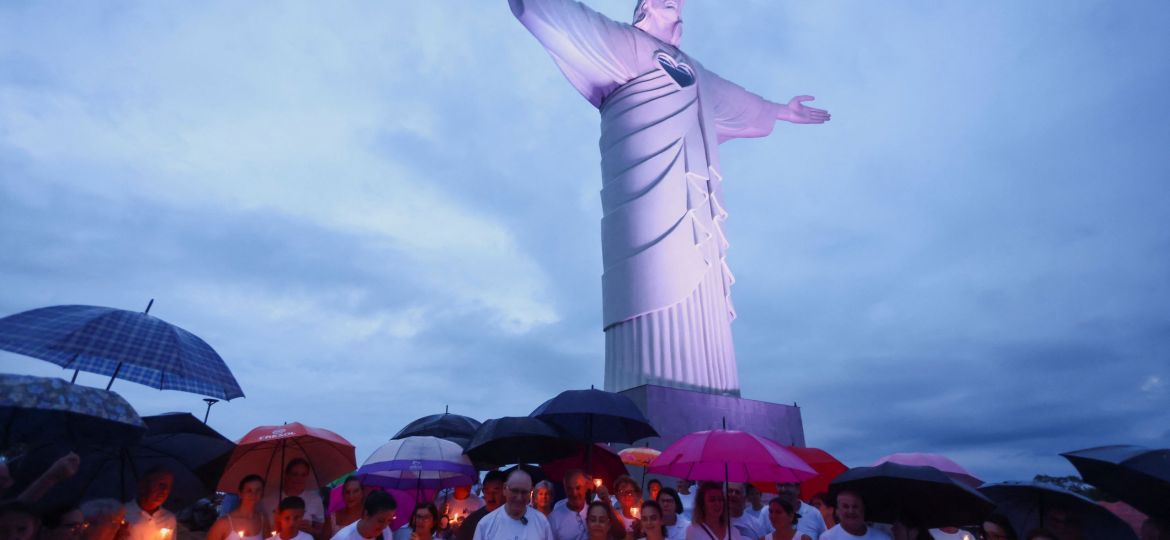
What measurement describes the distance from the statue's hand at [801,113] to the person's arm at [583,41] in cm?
512

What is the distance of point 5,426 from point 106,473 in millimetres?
1063

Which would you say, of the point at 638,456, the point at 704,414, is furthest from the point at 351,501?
the point at 704,414

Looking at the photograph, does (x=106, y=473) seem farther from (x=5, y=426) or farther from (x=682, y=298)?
(x=682, y=298)

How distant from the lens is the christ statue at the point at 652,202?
13227mm

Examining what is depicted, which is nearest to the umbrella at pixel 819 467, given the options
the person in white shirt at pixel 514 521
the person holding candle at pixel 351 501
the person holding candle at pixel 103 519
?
the person in white shirt at pixel 514 521

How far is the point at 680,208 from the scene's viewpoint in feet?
46.4

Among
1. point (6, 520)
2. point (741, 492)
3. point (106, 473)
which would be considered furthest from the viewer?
point (741, 492)

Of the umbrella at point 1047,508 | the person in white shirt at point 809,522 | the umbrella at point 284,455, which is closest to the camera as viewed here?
the umbrella at point 1047,508

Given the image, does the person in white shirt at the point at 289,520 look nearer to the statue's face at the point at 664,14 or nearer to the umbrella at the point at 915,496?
the umbrella at the point at 915,496

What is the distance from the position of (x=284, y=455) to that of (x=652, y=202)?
9.29 metres

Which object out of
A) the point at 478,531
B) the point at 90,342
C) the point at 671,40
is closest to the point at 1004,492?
the point at 478,531

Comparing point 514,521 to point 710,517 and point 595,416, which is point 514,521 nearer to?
point 710,517

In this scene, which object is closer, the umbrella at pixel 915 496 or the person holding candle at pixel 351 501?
the umbrella at pixel 915 496

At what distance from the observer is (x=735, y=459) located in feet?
17.4
